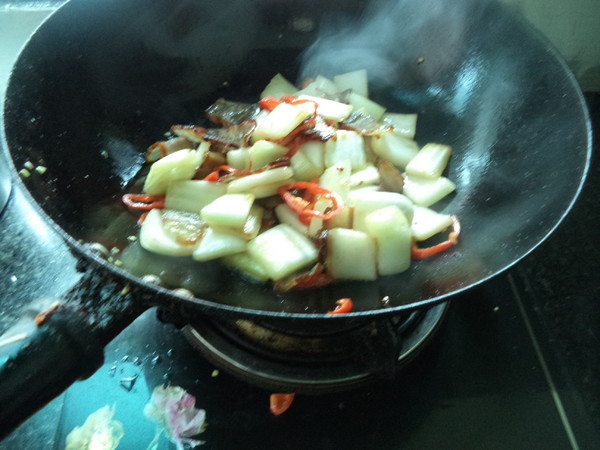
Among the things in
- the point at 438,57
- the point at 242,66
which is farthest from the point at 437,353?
the point at 242,66

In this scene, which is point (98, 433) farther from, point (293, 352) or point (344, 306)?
point (344, 306)

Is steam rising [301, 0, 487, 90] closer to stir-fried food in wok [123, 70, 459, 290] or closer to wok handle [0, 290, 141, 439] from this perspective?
stir-fried food in wok [123, 70, 459, 290]

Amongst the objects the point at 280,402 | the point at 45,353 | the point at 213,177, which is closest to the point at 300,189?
the point at 213,177

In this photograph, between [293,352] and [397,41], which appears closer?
[293,352]

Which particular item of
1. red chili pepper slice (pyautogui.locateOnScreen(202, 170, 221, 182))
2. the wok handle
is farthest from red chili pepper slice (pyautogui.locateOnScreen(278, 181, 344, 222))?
the wok handle

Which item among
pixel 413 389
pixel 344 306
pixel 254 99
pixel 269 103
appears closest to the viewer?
pixel 344 306

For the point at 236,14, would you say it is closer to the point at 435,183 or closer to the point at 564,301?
the point at 435,183

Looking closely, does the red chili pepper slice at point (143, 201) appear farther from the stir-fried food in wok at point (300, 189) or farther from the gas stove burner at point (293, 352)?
the gas stove burner at point (293, 352)

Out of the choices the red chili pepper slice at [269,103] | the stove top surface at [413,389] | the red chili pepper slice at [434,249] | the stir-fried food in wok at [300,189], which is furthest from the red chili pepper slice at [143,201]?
the red chili pepper slice at [434,249]
